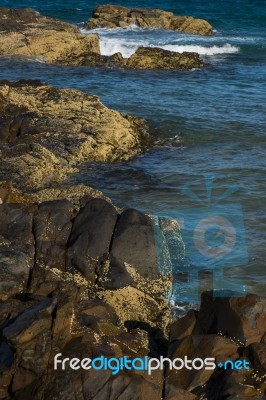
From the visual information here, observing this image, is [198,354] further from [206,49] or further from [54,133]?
[206,49]

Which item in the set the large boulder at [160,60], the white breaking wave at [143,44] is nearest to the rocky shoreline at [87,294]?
the large boulder at [160,60]

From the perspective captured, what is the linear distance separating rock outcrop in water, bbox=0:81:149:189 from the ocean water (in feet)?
1.94

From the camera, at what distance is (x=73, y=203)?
14508mm

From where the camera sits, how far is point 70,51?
34.5m

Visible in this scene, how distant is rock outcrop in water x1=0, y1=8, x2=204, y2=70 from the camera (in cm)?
3356

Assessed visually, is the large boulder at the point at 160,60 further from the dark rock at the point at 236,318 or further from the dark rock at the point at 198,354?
the dark rock at the point at 198,354

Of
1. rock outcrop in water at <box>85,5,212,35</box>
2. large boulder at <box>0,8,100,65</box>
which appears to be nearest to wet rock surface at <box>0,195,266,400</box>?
large boulder at <box>0,8,100,65</box>

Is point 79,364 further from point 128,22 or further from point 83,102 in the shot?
point 128,22

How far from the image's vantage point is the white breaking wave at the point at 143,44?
39250 mm

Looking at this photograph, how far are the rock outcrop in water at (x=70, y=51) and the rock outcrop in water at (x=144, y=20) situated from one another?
990cm

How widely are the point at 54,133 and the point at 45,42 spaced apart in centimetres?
1528

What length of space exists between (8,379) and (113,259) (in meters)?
3.92

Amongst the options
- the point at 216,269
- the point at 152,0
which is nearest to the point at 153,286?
the point at 216,269

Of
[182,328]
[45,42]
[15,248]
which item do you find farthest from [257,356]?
[45,42]
